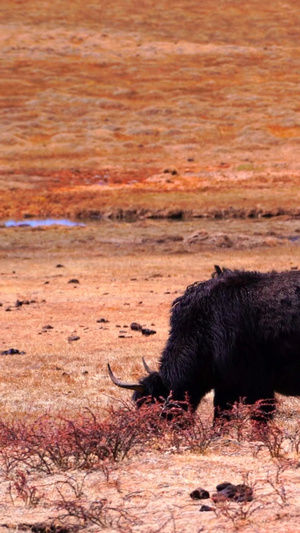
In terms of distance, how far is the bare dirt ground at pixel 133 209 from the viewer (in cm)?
617

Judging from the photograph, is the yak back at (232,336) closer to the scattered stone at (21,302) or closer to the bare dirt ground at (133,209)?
the bare dirt ground at (133,209)

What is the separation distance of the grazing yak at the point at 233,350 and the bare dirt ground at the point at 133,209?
0.92 m

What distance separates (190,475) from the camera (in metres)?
6.23

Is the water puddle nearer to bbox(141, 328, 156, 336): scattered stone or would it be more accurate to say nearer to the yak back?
bbox(141, 328, 156, 336): scattered stone

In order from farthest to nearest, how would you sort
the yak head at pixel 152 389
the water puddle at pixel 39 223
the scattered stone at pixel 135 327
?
the water puddle at pixel 39 223
the scattered stone at pixel 135 327
the yak head at pixel 152 389

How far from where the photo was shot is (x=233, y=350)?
7.93m

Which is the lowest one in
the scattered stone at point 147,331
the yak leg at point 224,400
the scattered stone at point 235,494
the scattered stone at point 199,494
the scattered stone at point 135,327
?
the scattered stone at point 135,327

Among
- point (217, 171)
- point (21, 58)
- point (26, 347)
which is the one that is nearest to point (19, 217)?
point (217, 171)

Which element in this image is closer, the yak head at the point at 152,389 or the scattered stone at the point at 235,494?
the scattered stone at the point at 235,494

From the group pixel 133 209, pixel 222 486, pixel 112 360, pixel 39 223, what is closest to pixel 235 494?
pixel 222 486

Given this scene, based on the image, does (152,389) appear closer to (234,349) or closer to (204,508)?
(234,349)

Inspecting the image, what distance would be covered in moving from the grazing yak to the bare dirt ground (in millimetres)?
920

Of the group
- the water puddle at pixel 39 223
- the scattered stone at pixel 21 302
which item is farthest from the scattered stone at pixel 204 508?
the water puddle at pixel 39 223

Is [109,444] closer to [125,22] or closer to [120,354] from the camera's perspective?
[120,354]
